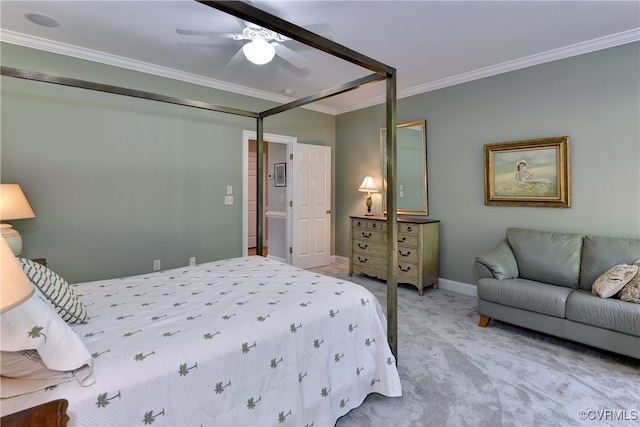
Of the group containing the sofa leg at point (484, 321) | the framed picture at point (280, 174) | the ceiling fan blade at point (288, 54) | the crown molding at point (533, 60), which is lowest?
the sofa leg at point (484, 321)

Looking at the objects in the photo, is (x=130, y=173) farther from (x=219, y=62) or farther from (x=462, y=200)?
(x=462, y=200)

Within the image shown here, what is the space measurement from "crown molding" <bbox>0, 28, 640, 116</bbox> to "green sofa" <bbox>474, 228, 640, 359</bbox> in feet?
5.89

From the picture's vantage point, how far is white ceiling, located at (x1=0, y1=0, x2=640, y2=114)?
2.48 metres

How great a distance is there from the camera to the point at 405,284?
434cm

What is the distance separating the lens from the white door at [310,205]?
16.8 ft

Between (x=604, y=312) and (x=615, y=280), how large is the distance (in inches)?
11.1

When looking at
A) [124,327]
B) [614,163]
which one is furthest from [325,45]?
[614,163]

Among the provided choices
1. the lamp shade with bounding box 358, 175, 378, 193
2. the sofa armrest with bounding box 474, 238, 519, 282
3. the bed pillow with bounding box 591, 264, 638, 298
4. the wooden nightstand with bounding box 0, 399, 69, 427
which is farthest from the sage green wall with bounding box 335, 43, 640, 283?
the wooden nightstand with bounding box 0, 399, 69, 427

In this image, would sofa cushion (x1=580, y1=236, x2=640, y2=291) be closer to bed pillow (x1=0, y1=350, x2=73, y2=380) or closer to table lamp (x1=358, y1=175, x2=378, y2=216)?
table lamp (x1=358, y1=175, x2=378, y2=216)

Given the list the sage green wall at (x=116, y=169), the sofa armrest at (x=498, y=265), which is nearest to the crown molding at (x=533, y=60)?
the sofa armrest at (x=498, y=265)

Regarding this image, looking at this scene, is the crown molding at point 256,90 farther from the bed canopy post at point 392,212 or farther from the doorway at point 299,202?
the bed canopy post at point 392,212

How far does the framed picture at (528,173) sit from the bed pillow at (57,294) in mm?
3919

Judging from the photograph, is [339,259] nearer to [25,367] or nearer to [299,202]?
[299,202]

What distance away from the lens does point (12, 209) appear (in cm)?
258
